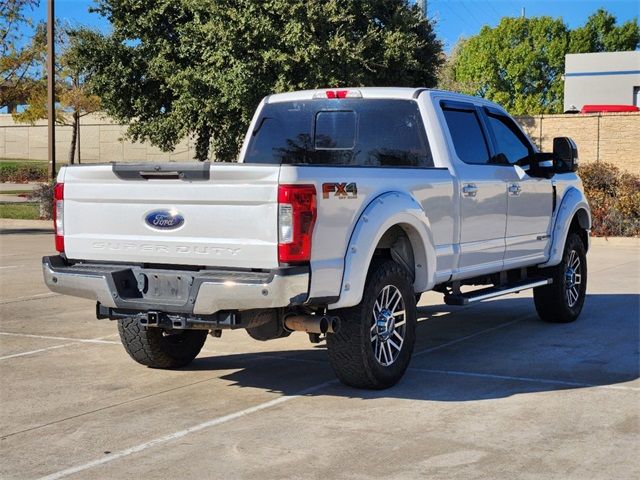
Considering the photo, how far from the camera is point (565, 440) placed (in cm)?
568

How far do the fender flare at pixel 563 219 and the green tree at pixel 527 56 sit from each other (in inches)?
2634

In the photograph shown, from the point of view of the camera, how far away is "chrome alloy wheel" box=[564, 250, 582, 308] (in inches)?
393

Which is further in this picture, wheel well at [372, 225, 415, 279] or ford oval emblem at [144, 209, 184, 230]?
wheel well at [372, 225, 415, 279]

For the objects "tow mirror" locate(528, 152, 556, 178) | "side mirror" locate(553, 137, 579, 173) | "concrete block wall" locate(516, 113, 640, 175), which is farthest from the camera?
"concrete block wall" locate(516, 113, 640, 175)

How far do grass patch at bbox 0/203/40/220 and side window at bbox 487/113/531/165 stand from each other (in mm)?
17894

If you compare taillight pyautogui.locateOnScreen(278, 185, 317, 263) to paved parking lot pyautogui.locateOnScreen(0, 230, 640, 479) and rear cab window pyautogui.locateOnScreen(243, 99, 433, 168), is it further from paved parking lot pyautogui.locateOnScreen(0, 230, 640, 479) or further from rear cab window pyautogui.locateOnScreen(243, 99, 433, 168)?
rear cab window pyautogui.locateOnScreen(243, 99, 433, 168)

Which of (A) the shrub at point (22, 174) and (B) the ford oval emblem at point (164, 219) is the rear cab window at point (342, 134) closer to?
(B) the ford oval emblem at point (164, 219)

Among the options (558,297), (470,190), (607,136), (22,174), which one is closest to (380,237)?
(470,190)

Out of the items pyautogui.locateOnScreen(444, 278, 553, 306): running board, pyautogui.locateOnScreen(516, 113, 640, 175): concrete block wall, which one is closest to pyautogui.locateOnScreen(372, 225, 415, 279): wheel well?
pyautogui.locateOnScreen(444, 278, 553, 306): running board

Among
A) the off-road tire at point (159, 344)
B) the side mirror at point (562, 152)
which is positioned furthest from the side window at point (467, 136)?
the off-road tire at point (159, 344)

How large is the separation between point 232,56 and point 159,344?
65.2ft

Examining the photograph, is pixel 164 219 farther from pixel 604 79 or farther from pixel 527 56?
pixel 527 56

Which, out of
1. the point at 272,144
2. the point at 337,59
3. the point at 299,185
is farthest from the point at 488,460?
the point at 337,59

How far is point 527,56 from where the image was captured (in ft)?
250
